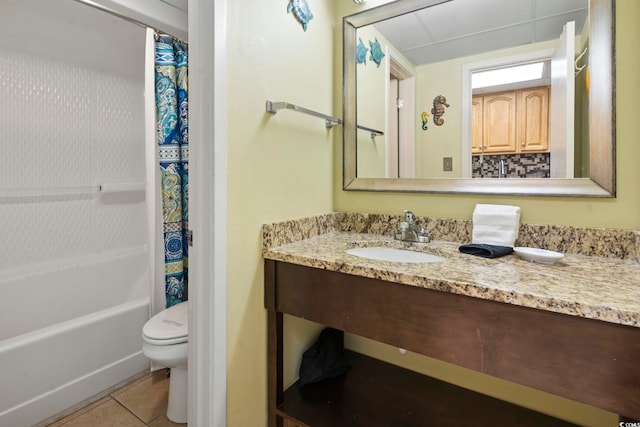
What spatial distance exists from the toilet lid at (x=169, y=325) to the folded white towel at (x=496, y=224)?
→ 4.38 ft

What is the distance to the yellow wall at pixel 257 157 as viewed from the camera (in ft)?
3.51

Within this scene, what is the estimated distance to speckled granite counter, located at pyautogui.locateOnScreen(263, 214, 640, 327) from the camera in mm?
692

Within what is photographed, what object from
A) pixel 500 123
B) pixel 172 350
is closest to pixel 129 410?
pixel 172 350

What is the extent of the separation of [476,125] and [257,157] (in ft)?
2.92

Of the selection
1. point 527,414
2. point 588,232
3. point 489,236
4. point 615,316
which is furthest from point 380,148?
point 527,414

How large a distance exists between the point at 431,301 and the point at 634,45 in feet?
3.44

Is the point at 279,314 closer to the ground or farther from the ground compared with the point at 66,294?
farther from the ground

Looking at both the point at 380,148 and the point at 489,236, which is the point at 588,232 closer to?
the point at 489,236

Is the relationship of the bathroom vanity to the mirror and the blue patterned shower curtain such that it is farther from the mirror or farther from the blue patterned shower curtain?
the blue patterned shower curtain

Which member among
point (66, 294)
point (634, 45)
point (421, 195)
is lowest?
point (66, 294)

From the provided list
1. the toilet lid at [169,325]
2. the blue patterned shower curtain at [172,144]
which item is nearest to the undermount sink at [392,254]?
the toilet lid at [169,325]

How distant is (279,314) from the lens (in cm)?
120

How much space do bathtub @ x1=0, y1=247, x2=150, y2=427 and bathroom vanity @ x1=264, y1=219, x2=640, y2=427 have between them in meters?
1.11

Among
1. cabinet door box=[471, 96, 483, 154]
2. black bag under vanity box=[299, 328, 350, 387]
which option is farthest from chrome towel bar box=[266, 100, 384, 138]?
black bag under vanity box=[299, 328, 350, 387]
